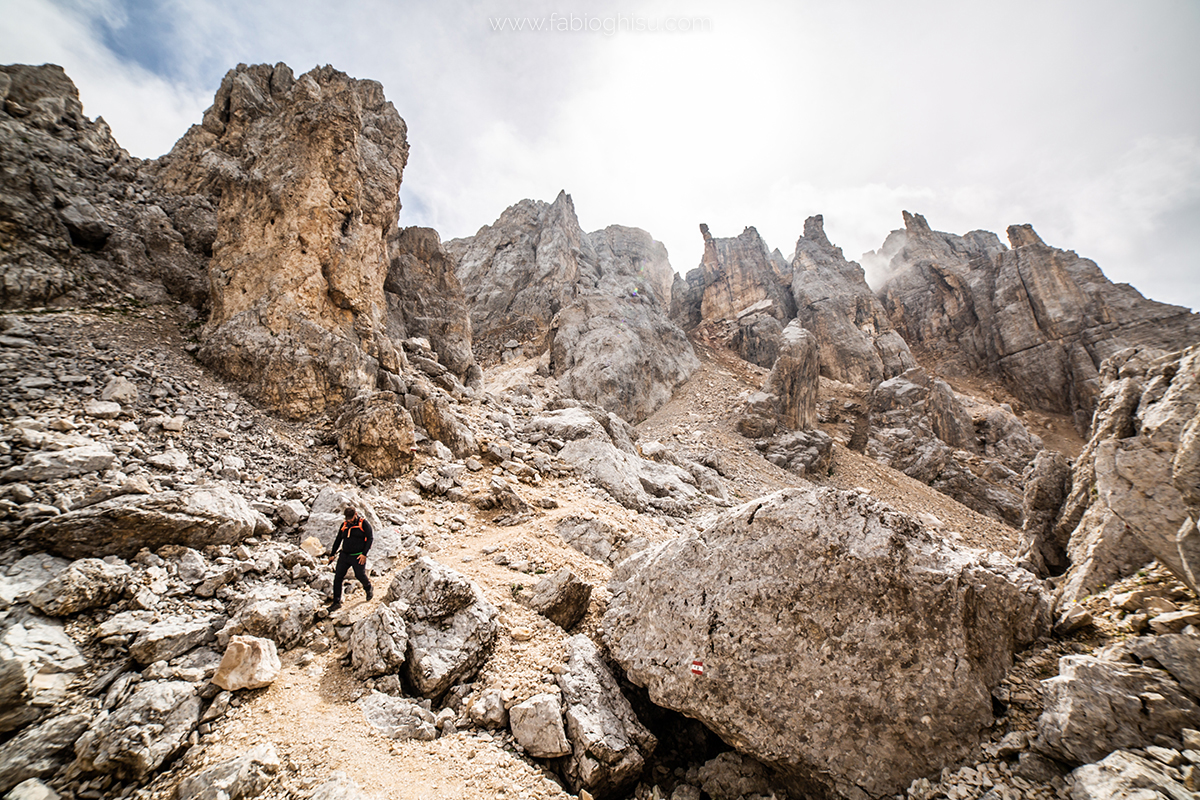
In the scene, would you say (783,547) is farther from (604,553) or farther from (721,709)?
(604,553)

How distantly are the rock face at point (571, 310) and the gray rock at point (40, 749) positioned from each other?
26.4 metres

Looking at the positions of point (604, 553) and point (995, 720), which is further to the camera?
point (604, 553)

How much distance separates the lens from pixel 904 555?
→ 4508 millimetres

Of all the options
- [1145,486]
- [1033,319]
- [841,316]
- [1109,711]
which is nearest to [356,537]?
[1109,711]

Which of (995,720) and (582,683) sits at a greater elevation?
(995,720)

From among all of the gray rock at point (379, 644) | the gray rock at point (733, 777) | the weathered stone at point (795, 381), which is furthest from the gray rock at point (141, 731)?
the weathered stone at point (795, 381)

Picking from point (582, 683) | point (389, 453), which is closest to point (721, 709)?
point (582, 683)

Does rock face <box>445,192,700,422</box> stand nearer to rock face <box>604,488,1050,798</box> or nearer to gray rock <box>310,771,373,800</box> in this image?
rock face <box>604,488,1050,798</box>

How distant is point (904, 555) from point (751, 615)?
1.78 metres

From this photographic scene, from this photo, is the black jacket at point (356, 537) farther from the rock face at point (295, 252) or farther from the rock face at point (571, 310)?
the rock face at point (571, 310)

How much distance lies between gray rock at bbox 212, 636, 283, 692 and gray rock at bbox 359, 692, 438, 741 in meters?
1.05

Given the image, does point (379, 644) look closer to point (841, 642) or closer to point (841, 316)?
point (841, 642)

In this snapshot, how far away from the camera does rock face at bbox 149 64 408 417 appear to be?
36.6 feet

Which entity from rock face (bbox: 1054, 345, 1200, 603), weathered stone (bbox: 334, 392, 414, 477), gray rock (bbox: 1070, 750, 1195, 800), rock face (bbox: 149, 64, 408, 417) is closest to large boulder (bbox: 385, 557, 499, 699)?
weathered stone (bbox: 334, 392, 414, 477)
